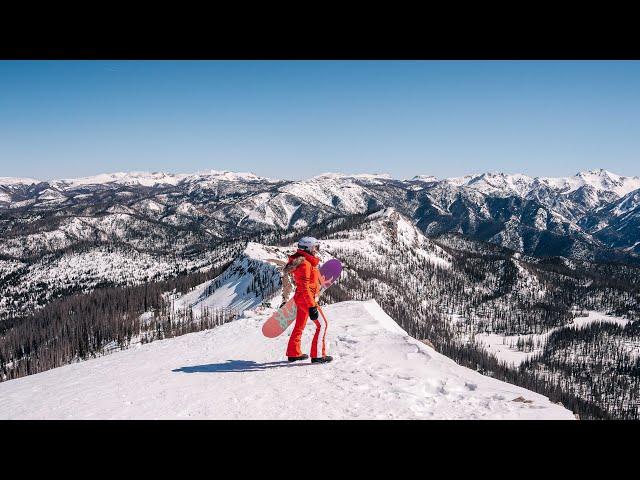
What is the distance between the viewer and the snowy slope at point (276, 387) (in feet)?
39.4

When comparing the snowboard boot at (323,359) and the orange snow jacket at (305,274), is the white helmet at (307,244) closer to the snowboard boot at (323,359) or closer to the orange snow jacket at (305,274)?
the orange snow jacket at (305,274)

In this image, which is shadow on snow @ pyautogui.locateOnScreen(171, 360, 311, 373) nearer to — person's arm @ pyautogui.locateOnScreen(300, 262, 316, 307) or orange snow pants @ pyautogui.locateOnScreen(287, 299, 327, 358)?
orange snow pants @ pyautogui.locateOnScreen(287, 299, 327, 358)

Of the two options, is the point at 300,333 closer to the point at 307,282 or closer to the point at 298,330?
the point at 298,330

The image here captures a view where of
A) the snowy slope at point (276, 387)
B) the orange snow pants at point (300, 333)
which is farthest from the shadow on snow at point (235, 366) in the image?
the orange snow pants at point (300, 333)

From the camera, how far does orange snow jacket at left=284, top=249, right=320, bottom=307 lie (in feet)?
53.1

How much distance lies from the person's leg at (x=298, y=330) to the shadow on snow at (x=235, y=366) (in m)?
0.50
